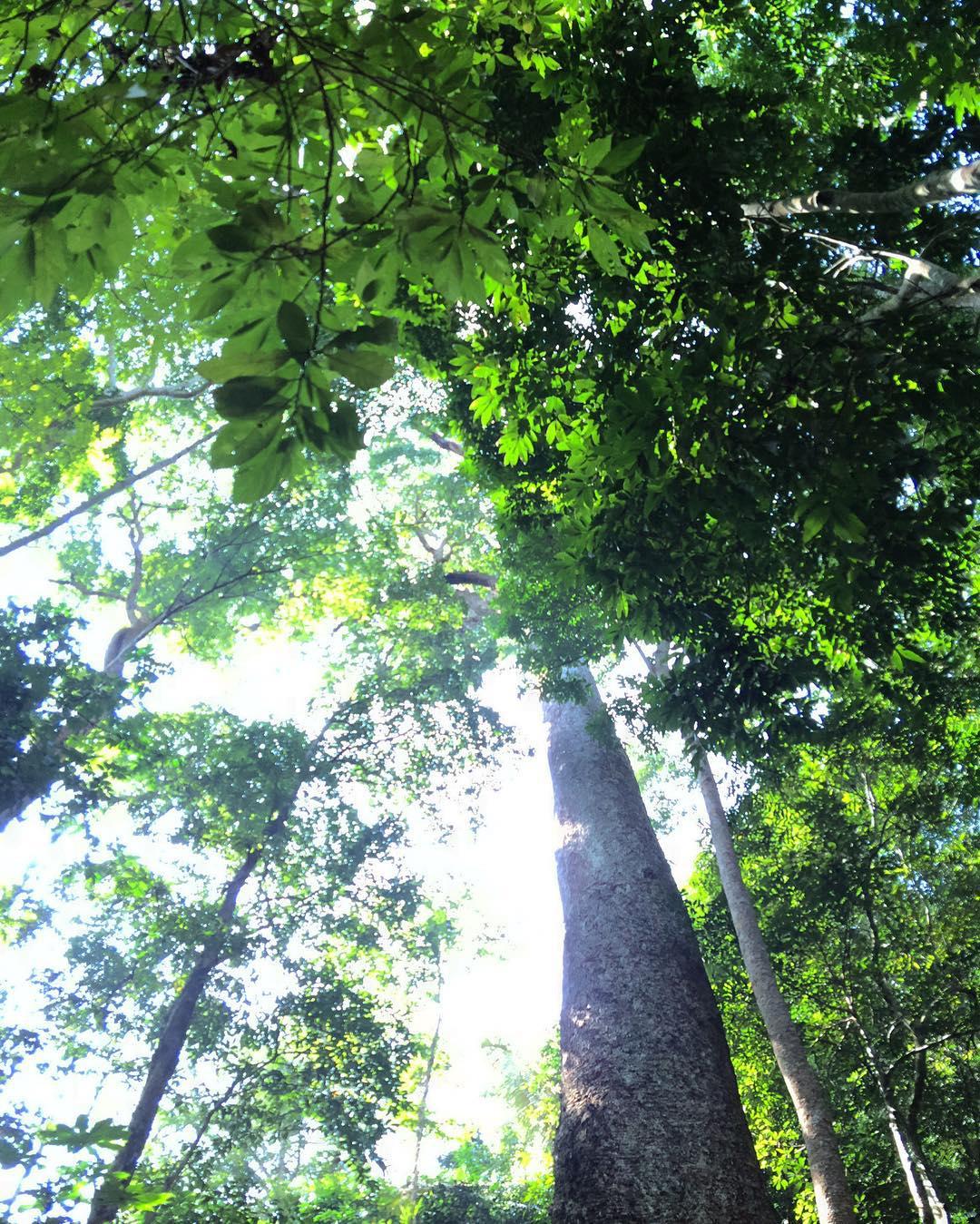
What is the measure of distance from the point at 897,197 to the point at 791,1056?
6020 millimetres

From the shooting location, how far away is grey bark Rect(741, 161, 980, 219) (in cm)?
265

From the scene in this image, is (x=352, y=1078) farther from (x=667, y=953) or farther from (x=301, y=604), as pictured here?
(x=301, y=604)

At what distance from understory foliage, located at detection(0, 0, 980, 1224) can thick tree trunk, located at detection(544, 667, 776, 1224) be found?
1.21 metres

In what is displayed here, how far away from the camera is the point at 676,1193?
434 cm

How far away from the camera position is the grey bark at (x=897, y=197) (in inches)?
104

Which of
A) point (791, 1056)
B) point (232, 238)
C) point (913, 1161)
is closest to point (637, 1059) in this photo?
point (791, 1056)

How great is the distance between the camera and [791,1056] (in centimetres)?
615

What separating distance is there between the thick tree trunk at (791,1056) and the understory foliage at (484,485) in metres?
0.70

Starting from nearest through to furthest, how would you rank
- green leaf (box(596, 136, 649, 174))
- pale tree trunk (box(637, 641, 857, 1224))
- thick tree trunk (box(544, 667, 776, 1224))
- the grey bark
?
green leaf (box(596, 136, 649, 174))
the grey bark
thick tree trunk (box(544, 667, 776, 1224))
pale tree trunk (box(637, 641, 857, 1224))

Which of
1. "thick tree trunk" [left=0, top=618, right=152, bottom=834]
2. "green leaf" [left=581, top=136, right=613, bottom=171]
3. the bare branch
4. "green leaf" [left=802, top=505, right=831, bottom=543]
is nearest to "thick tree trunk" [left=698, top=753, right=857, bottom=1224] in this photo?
"green leaf" [left=802, top=505, right=831, bottom=543]

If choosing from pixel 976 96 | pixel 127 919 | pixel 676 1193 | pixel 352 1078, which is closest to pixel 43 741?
pixel 127 919

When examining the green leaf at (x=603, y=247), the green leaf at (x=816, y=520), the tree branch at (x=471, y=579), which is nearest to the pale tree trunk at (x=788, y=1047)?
the green leaf at (x=816, y=520)

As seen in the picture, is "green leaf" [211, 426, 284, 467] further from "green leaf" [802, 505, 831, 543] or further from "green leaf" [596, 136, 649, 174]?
"green leaf" [802, 505, 831, 543]

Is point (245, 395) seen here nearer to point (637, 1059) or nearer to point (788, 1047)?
point (637, 1059)
